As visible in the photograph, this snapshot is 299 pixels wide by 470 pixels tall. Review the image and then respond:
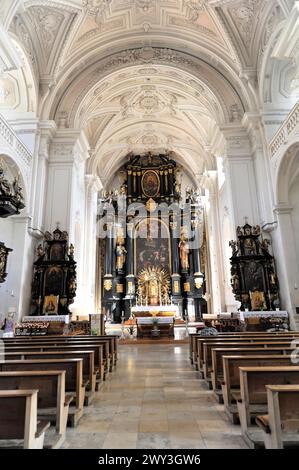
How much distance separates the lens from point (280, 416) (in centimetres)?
202

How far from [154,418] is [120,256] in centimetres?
1705

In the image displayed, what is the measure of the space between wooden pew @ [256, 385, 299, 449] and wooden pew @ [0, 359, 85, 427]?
6.05 ft

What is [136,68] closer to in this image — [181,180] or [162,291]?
[181,180]

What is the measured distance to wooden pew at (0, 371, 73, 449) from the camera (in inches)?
96.0

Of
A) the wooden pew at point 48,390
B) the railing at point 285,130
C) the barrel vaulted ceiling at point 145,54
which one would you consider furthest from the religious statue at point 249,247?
the wooden pew at point 48,390

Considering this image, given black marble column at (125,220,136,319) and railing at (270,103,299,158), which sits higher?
railing at (270,103,299,158)

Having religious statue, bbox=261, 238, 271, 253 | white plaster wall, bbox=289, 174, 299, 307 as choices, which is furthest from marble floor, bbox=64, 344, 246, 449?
religious statue, bbox=261, 238, 271, 253

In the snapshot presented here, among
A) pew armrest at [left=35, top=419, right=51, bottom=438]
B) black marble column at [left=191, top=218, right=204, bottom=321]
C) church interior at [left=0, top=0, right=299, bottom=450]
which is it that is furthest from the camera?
black marble column at [left=191, top=218, right=204, bottom=321]

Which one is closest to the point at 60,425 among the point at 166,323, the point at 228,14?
the point at 166,323

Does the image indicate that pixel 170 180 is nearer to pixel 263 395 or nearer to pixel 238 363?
pixel 238 363

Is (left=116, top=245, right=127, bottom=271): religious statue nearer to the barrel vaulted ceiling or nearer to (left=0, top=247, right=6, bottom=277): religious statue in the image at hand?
the barrel vaulted ceiling

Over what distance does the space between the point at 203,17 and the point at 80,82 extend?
5733mm

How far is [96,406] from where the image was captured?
3521 mm

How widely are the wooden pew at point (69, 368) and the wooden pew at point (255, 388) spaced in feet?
5.36
